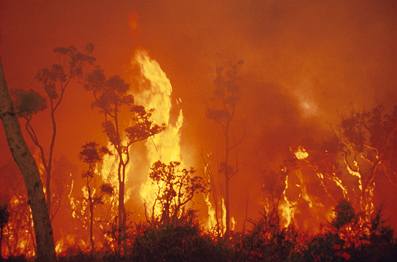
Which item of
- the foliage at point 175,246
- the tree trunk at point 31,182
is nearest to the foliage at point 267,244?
the foliage at point 175,246

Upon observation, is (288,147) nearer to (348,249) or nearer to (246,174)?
(246,174)

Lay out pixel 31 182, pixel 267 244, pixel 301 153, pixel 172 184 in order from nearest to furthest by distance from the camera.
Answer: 1. pixel 31 182
2. pixel 267 244
3. pixel 172 184
4. pixel 301 153

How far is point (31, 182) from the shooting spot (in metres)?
9.33

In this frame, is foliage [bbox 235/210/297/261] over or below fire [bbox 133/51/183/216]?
below

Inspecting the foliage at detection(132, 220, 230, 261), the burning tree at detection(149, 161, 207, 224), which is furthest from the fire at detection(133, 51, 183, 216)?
the foliage at detection(132, 220, 230, 261)

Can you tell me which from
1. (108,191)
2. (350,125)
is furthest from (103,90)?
(350,125)

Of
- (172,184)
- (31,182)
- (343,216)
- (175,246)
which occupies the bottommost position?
(175,246)

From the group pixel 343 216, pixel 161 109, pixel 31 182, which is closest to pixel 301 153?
pixel 161 109

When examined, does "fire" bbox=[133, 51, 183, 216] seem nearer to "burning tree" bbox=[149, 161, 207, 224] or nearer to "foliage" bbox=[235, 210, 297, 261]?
"burning tree" bbox=[149, 161, 207, 224]

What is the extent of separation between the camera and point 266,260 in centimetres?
1209

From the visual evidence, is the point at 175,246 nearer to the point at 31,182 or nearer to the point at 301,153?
the point at 31,182

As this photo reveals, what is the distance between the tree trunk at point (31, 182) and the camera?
Result: 912 cm

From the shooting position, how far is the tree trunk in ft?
29.9

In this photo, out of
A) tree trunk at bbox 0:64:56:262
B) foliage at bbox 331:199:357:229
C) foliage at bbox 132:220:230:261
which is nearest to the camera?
tree trunk at bbox 0:64:56:262
